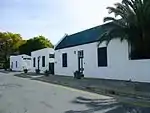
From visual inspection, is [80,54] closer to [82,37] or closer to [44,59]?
[82,37]

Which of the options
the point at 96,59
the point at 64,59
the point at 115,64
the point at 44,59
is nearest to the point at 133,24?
the point at 115,64

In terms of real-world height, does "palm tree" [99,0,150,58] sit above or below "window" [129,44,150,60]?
above

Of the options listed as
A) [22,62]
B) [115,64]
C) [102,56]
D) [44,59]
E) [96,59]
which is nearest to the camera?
[115,64]

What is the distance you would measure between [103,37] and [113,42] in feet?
9.01

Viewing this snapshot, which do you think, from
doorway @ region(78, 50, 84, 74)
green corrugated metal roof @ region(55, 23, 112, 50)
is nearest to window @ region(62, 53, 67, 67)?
green corrugated metal roof @ region(55, 23, 112, 50)

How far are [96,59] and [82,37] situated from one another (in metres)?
5.65

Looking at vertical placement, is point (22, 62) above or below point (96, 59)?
above

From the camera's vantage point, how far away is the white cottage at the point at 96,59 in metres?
25.0

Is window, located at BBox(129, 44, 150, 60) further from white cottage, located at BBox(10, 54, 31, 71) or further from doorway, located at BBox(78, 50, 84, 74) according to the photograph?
white cottage, located at BBox(10, 54, 31, 71)

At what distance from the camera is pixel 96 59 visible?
30797 millimetres

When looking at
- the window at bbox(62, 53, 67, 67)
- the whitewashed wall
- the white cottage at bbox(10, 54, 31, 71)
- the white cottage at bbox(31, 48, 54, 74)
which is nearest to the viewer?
the whitewashed wall

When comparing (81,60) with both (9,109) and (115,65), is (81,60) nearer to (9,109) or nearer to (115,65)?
(115,65)

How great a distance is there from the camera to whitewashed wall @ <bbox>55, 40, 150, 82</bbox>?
2416cm

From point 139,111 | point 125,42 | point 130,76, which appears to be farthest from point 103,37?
point 139,111
